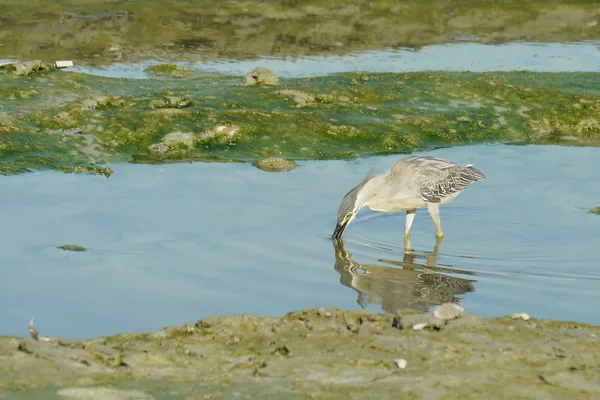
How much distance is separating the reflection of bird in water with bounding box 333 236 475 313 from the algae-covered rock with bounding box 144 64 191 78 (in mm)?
9107

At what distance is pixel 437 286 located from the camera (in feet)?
29.5

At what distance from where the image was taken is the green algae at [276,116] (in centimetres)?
1368

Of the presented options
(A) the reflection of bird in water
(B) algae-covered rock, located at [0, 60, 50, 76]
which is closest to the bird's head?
(A) the reflection of bird in water

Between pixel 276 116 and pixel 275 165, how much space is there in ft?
6.22

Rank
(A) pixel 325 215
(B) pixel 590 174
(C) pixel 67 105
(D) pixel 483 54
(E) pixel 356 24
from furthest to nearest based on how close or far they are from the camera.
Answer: (E) pixel 356 24, (D) pixel 483 54, (C) pixel 67 105, (B) pixel 590 174, (A) pixel 325 215

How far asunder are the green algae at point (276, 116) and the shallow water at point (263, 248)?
2.64ft

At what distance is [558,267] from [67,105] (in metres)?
8.49

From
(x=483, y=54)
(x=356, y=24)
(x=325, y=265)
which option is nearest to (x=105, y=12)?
(x=356, y=24)

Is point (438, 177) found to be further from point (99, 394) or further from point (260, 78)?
point (260, 78)

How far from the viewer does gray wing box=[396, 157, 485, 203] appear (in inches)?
416

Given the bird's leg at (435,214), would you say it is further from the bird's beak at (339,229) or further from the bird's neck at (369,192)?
the bird's beak at (339,229)

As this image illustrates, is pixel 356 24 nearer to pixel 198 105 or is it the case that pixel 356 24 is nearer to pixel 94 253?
pixel 198 105

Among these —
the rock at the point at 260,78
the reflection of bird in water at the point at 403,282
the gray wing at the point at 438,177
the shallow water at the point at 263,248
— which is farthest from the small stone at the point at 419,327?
the rock at the point at 260,78

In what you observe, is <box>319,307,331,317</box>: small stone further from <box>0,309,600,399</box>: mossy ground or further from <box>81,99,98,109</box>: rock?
<box>81,99,98,109</box>: rock
